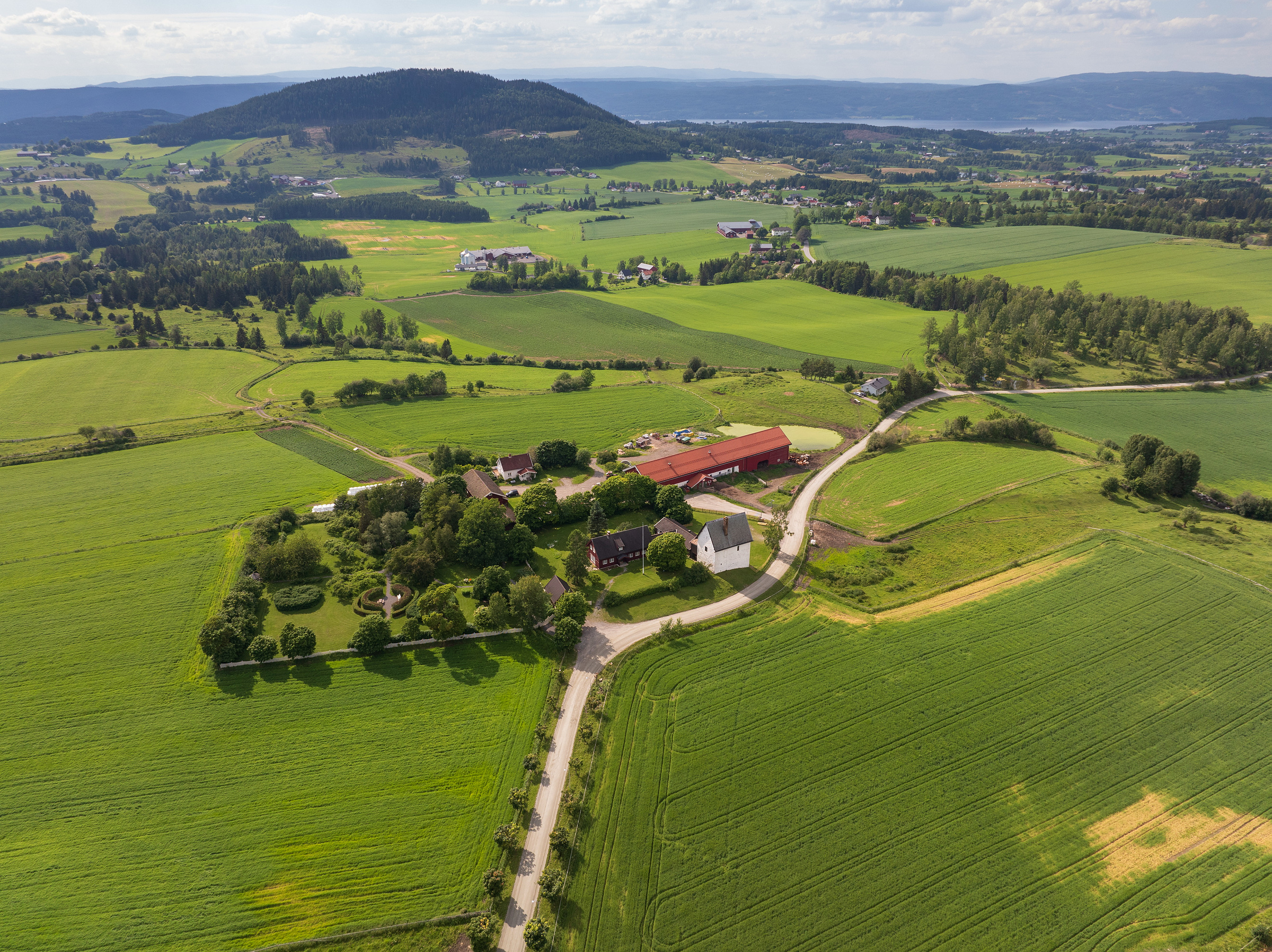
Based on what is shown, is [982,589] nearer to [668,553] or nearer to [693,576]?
[693,576]

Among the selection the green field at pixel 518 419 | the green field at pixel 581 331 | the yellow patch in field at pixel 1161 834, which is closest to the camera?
the yellow patch in field at pixel 1161 834

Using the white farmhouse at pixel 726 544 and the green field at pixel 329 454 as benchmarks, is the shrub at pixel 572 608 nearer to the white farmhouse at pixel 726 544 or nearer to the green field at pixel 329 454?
the white farmhouse at pixel 726 544

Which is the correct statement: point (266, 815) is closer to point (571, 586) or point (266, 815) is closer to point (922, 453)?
point (571, 586)

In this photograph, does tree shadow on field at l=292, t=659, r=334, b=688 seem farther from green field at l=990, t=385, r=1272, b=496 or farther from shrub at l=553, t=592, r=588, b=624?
green field at l=990, t=385, r=1272, b=496

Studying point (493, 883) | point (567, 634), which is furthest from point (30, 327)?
point (493, 883)

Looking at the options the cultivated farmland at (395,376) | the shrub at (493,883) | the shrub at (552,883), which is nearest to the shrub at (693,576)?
the shrub at (552,883)

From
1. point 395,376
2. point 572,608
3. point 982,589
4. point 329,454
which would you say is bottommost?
point 982,589

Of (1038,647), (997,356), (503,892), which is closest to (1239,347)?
(997,356)
